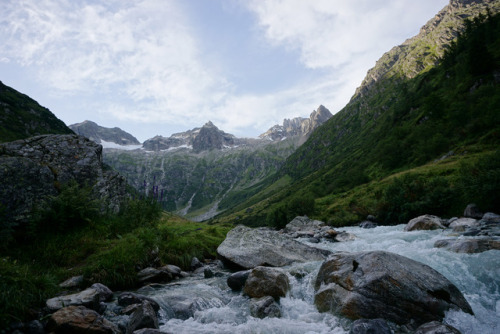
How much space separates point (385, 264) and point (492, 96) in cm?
8506

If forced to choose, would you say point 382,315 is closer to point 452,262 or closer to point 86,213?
point 452,262

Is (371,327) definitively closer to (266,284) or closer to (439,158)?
(266,284)

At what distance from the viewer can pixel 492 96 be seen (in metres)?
64.6

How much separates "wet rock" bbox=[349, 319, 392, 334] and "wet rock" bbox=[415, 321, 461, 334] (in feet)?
2.58

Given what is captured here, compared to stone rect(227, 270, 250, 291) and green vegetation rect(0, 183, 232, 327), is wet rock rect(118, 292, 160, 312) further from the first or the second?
stone rect(227, 270, 250, 291)

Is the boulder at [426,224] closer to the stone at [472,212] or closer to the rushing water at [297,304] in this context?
the stone at [472,212]

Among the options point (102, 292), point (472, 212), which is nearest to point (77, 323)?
point (102, 292)

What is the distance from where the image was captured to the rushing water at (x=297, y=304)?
7.67 metres

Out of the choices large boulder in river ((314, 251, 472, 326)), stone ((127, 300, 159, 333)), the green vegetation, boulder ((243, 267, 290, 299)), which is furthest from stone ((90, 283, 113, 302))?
large boulder in river ((314, 251, 472, 326))

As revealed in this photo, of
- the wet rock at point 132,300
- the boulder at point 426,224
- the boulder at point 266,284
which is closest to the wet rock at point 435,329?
the boulder at point 266,284

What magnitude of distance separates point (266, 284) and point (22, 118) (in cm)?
18578

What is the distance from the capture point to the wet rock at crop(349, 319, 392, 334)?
22.2 ft

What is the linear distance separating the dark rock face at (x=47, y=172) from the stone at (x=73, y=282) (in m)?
4.81

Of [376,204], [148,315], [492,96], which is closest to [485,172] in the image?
[376,204]
